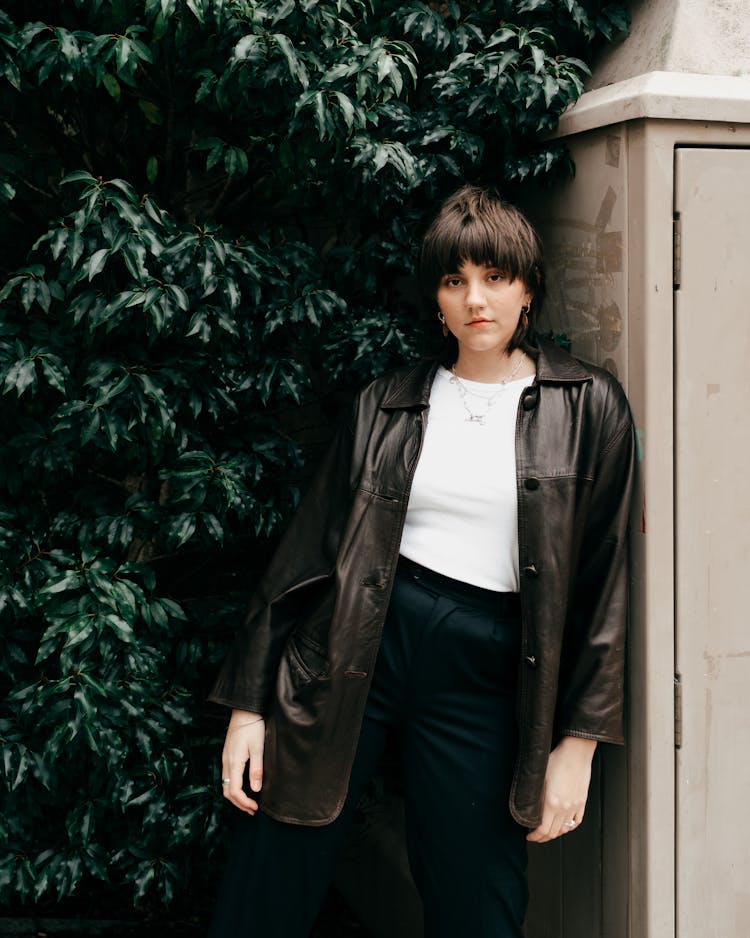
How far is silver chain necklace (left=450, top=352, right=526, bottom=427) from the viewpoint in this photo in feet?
7.22

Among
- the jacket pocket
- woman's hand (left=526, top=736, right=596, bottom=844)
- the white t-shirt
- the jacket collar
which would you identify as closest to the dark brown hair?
the jacket collar

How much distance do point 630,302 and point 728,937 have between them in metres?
1.51

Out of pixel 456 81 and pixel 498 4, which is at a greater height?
pixel 498 4

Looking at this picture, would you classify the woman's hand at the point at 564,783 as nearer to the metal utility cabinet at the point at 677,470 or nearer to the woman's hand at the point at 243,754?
the metal utility cabinet at the point at 677,470

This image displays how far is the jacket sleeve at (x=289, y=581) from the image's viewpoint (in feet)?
7.47

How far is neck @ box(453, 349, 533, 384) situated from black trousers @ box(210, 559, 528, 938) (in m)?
0.45

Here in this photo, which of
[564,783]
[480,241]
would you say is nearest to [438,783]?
[564,783]

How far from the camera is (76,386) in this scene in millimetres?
2574

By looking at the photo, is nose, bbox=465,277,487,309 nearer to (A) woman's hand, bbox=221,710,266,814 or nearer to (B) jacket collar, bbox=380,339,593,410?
(B) jacket collar, bbox=380,339,593,410

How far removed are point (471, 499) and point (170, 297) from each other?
0.86m

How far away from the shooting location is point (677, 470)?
2.24m

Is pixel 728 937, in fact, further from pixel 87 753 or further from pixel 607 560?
pixel 87 753

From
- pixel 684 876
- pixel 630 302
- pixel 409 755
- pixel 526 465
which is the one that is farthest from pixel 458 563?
pixel 684 876

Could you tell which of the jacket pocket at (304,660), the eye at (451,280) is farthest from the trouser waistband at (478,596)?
the eye at (451,280)
